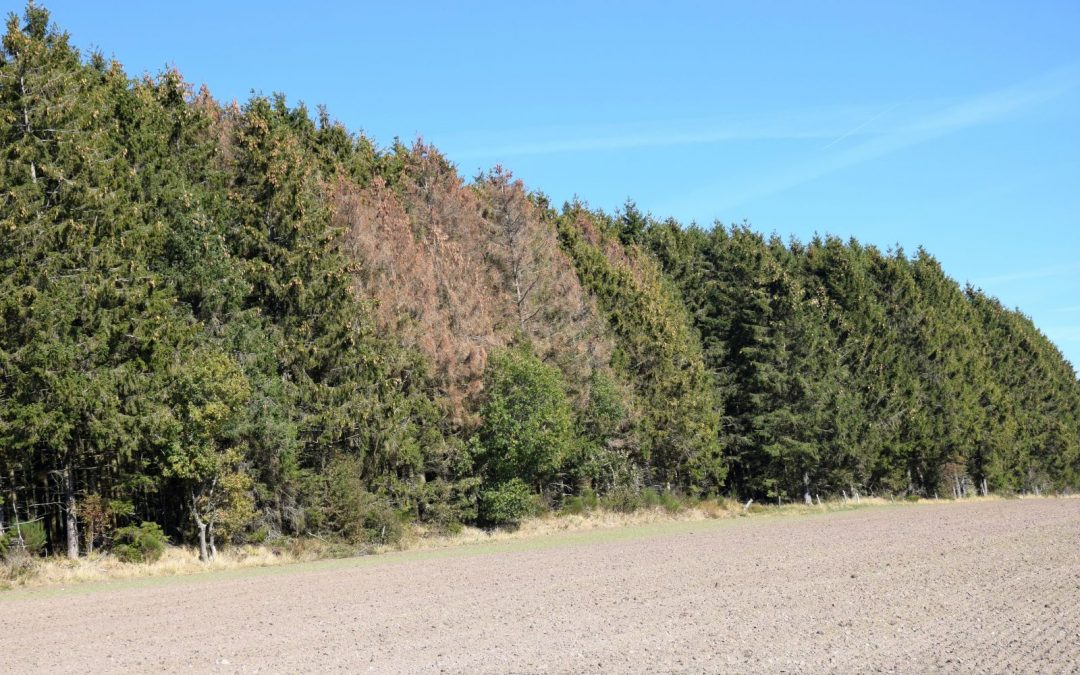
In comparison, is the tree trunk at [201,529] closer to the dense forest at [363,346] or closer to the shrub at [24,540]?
the dense forest at [363,346]

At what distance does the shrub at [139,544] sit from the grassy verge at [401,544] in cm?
34

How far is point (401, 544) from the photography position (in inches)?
1479

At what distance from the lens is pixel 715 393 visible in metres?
67.1

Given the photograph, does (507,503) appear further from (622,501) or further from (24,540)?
(24,540)

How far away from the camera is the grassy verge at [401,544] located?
2642cm

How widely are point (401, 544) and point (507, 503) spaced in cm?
691

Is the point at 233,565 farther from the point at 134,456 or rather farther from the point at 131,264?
the point at 131,264

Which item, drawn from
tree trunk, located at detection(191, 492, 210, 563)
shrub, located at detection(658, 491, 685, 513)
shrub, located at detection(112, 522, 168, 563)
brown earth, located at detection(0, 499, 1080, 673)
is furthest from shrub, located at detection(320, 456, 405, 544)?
shrub, located at detection(658, 491, 685, 513)

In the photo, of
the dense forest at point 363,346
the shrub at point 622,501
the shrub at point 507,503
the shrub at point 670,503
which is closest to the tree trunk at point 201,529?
the dense forest at point 363,346

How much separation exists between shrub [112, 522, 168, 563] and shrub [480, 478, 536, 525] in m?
15.9

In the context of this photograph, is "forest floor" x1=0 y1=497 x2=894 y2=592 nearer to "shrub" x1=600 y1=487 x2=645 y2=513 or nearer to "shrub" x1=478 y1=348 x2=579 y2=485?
"shrub" x1=600 y1=487 x2=645 y2=513

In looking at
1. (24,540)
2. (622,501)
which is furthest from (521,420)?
(24,540)

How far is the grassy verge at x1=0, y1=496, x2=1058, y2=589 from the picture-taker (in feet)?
86.7

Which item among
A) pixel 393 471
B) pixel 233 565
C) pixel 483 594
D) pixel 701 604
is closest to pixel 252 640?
pixel 483 594
